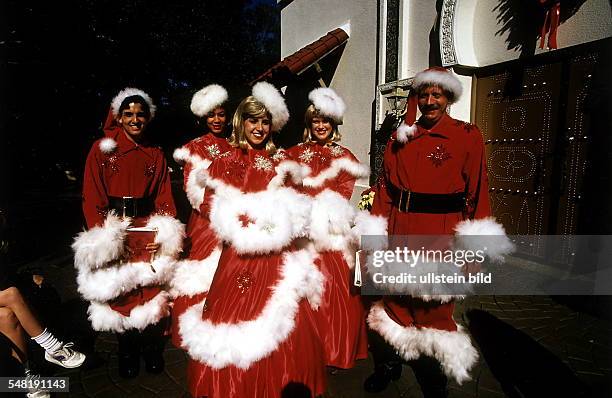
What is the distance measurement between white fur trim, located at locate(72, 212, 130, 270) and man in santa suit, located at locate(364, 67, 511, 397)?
2224 millimetres

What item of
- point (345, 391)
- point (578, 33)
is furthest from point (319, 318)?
point (578, 33)

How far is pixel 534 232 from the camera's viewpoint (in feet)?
17.1

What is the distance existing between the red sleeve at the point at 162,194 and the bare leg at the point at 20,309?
1.23m

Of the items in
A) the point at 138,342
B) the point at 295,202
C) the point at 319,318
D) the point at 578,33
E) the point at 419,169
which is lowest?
the point at 138,342

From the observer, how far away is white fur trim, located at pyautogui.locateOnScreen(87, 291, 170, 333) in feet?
10.3

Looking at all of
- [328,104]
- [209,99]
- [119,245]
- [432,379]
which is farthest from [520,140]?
[119,245]

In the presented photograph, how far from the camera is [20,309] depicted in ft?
9.70

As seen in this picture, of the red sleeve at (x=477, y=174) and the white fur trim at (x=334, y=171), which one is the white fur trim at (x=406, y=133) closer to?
the red sleeve at (x=477, y=174)

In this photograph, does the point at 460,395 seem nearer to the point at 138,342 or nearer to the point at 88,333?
the point at 138,342

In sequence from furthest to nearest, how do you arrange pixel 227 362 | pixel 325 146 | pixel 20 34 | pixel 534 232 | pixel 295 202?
pixel 20 34 < pixel 534 232 < pixel 325 146 < pixel 295 202 < pixel 227 362

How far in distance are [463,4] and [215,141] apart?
4049 mm

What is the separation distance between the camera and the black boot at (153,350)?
10.7ft

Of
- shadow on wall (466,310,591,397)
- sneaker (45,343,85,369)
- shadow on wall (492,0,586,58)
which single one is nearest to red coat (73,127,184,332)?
sneaker (45,343,85,369)

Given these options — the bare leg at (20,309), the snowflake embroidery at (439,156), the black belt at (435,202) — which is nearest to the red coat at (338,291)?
the black belt at (435,202)
